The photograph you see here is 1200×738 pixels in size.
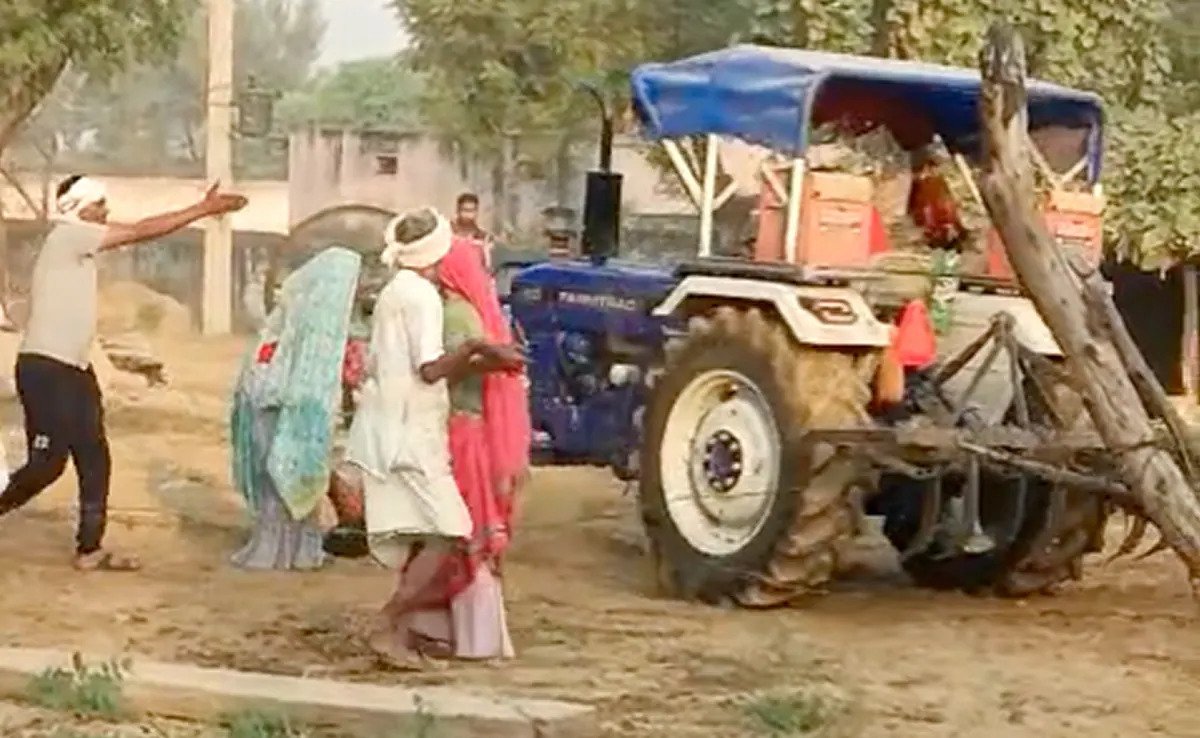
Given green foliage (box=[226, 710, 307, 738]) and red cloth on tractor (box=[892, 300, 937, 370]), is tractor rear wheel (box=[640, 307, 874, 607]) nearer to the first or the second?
red cloth on tractor (box=[892, 300, 937, 370])

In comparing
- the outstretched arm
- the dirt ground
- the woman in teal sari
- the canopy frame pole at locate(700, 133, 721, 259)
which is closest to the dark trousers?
the dirt ground

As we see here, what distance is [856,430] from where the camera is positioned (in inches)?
384

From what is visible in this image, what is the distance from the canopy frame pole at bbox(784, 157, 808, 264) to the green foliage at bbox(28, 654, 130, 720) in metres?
3.50

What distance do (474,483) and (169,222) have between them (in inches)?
97.0

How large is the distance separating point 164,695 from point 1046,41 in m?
15.7

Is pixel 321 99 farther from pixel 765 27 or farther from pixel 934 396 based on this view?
pixel 934 396

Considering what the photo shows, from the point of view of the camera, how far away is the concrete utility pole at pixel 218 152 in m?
36.4

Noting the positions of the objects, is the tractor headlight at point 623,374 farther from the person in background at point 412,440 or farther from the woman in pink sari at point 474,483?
the person in background at point 412,440

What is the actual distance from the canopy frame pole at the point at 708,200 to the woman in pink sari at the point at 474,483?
2.32m

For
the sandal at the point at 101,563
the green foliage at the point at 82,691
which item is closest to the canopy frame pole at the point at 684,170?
the sandal at the point at 101,563

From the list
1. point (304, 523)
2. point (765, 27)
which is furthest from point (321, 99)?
point (304, 523)

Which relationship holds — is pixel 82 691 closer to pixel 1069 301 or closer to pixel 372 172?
pixel 1069 301

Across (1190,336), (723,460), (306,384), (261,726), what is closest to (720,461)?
(723,460)

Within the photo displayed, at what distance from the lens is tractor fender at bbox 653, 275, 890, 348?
9.87 m
